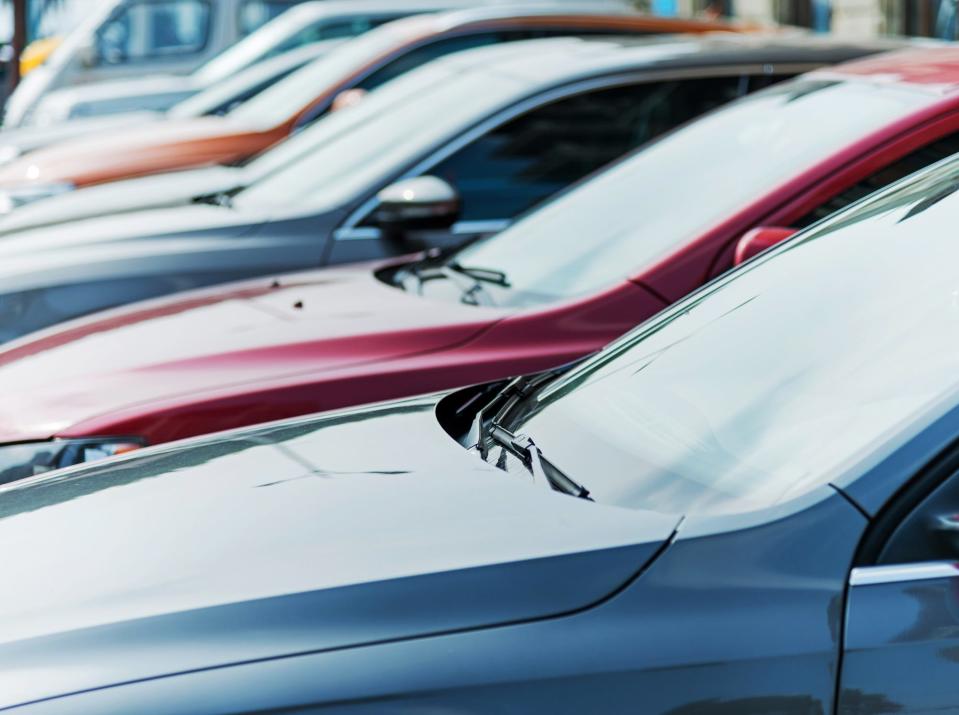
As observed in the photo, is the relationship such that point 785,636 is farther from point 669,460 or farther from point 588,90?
point 588,90

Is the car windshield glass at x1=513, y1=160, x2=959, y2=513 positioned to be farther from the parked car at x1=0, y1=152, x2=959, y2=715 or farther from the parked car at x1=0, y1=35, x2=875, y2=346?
the parked car at x1=0, y1=35, x2=875, y2=346

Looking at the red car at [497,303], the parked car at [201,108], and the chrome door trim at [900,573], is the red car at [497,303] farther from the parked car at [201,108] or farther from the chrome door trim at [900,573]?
the parked car at [201,108]

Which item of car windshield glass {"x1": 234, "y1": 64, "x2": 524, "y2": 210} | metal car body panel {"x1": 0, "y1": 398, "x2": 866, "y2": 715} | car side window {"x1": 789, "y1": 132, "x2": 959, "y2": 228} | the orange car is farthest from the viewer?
the orange car

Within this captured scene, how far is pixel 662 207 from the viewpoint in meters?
3.84

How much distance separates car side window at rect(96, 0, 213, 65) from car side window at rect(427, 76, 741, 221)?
31.1ft

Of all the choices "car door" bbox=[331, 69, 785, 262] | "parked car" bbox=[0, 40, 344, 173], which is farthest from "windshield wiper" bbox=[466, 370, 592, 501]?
"parked car" bbox=[0, 40, 344, 173]

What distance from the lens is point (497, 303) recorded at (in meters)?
3.77

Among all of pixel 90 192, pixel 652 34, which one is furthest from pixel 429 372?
pixel 652 34

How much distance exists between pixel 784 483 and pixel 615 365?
2.40 feet

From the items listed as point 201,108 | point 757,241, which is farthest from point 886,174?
point 201,108

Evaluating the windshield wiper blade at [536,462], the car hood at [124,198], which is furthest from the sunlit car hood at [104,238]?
the windshield wiper blade at [536,462]

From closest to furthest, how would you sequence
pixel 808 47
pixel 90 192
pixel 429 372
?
pixel 429 372 < pixel 808 47 < pixel 90 192

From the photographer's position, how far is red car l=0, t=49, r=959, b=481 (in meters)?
3.30

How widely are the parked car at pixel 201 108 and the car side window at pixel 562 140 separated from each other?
177 inches
